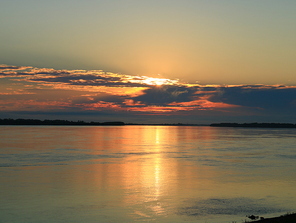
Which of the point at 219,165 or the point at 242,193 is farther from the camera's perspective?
the point at 219,165

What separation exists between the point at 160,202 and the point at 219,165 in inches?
577

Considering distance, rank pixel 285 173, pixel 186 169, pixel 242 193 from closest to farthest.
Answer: pixel 242 193
pixel 285 173
pixel 186 169

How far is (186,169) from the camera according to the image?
27828mm

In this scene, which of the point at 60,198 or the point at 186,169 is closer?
the point at 60,198

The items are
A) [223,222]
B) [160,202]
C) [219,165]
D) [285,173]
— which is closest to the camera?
[223,222]

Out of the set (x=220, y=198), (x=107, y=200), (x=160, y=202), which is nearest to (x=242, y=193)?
(x=220, y=198)

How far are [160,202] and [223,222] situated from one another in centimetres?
393

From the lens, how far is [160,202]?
55.3 feet

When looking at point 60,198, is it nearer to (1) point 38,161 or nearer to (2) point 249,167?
(1) point 38,161

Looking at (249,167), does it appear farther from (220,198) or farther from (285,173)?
(220,198)

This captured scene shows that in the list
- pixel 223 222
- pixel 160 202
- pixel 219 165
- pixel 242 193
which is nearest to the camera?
pixel 223 222

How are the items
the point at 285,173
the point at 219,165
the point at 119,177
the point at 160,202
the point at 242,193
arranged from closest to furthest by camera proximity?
the point at 160,202, the point at 242,193, the point at 119,177, the point at 285,173, the point at 219,165

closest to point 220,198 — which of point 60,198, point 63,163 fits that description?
point 60,198

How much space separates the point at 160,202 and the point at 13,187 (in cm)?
857
